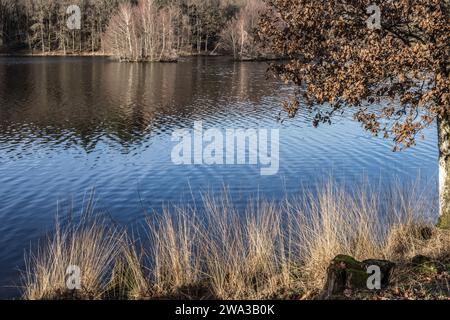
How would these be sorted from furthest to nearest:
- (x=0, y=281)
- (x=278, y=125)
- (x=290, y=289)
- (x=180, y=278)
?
(x=278, y=125)
(x=0, y=281)
(x=180, y=278)
(x=290, y=289)

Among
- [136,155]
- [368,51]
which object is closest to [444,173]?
[368,51]

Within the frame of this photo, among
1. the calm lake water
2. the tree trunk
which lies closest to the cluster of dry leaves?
the tree trunk

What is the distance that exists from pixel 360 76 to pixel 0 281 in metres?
10.3

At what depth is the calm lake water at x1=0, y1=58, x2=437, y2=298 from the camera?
1901 centimetres

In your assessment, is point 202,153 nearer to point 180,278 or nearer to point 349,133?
point 349,133

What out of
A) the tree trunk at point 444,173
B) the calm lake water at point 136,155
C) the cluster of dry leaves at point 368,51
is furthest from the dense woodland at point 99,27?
the tree trunk at point 444,173

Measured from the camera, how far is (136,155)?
2650cm

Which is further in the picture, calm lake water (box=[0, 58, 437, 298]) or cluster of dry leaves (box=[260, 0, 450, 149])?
calm lake water (box=[0, 58, 437, 298])

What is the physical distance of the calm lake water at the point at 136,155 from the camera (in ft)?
62.4

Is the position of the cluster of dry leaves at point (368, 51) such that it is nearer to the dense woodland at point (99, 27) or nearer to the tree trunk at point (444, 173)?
the tree trunk at point (444, 173)

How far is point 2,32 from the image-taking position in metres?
109

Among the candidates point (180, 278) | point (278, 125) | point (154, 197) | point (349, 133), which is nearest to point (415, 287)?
point (180, 278)

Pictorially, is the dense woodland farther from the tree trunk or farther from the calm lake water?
the tree trunk

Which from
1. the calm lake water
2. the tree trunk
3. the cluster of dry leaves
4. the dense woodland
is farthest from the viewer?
the dense woodland
